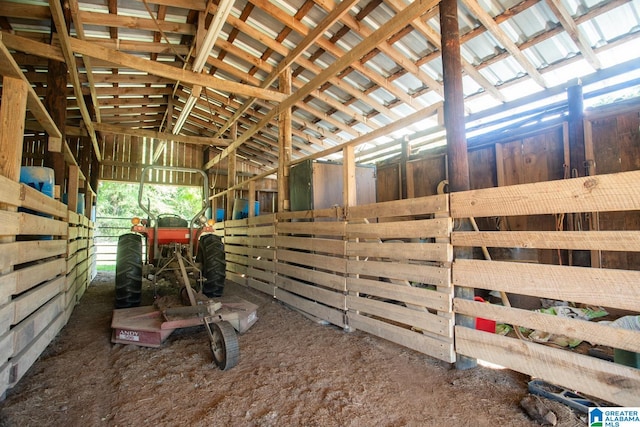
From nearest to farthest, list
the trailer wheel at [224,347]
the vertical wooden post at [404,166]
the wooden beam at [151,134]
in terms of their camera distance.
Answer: the trailer wheel at [224,347] → the vertical wooden post at [404,166] → the wooden beam at [151,134]

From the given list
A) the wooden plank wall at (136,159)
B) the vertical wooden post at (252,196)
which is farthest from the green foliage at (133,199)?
the vertical wooden post at (252,196)

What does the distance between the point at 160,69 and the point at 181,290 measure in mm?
3241

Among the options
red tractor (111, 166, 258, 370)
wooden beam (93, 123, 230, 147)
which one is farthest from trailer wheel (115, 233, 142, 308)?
wooden beam (93, 123, 230, 147)

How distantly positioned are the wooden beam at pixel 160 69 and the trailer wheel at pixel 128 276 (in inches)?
99.5

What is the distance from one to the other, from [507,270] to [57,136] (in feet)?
14.1

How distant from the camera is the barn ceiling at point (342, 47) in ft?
11.9

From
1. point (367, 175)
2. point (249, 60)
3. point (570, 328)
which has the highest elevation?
point (249, 60)

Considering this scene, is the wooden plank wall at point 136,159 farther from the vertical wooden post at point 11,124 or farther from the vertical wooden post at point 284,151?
the vertical wooden post at point 11,124

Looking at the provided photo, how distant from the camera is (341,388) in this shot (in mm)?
→ 2092

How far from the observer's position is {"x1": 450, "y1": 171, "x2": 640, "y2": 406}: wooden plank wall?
1542mm

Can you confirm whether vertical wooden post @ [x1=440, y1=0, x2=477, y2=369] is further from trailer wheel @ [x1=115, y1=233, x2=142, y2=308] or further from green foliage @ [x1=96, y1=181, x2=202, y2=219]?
green foliage @ [x1=96, y1=181, x2=202, y2=219]

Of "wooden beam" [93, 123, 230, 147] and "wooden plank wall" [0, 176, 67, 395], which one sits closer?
"wooden plank wall" [0, 176, 67, 395]

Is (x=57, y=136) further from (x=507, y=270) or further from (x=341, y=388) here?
(x=507, y=270)

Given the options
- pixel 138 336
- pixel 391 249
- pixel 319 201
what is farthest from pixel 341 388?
pixel 319 201
